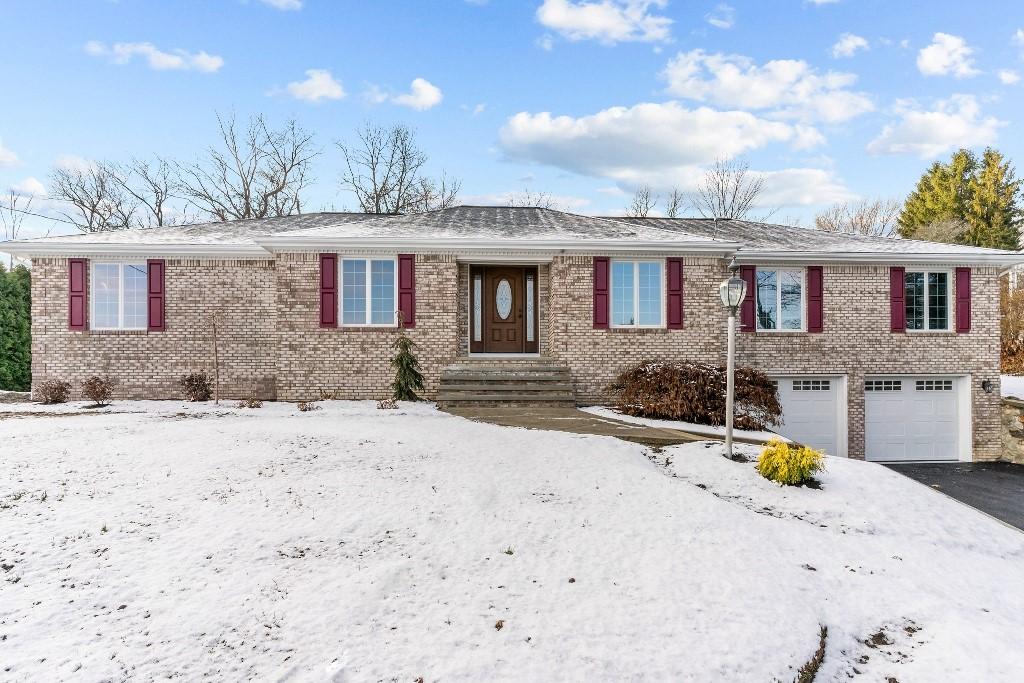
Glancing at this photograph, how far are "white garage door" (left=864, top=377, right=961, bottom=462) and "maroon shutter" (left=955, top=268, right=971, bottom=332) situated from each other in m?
1.39

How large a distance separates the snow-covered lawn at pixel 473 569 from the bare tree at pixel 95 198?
80.8 feet

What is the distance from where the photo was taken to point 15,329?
1422 centimetres

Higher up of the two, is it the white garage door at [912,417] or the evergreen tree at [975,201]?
the evergreen tree at [975,201]

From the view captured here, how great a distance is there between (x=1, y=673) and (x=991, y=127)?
129ft

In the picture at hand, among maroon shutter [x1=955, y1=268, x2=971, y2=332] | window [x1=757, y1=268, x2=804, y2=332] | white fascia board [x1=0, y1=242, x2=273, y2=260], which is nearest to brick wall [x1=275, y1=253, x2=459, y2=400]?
white fascia board [x1=0, y1=242, x2=273, y2=260]

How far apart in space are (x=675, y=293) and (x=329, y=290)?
7574mm

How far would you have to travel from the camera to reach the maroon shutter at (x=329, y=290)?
9914 mm

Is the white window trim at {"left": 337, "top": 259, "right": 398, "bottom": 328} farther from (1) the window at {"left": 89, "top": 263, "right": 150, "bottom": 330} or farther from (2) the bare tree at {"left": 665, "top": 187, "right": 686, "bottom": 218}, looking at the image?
(2) the bare tree at {"left": 665, "top": 187, "right": 686, "bottom": 218}

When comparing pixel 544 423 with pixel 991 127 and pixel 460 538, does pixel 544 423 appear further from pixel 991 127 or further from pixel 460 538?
pixel 991 127

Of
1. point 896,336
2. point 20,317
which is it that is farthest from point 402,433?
point 20,317

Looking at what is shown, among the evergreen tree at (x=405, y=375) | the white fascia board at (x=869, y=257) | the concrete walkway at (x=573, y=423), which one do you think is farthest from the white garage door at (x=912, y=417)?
the evergreen tree at (x=405, y=375)

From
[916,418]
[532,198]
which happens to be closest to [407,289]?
[916,418]

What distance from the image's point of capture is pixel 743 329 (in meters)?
11.3

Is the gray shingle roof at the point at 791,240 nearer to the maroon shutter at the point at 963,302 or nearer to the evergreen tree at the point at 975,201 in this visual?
the maroon shutter at the point at 963,302
